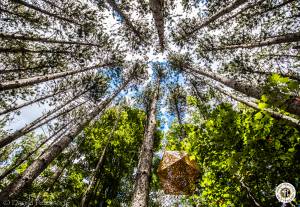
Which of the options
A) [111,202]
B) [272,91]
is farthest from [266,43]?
[111,202]

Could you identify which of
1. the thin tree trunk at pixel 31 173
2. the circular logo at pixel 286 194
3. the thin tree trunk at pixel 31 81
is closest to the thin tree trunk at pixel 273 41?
the circular logo at pixel 286 194

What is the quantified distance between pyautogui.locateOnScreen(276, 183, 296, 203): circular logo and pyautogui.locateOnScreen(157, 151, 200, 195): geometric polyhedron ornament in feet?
14.2

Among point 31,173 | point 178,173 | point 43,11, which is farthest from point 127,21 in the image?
point 31,173

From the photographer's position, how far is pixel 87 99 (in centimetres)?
1523

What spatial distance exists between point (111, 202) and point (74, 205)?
1.88 m

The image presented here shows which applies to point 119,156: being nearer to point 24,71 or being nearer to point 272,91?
point 24,71

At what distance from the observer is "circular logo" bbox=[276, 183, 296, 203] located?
2906 mm

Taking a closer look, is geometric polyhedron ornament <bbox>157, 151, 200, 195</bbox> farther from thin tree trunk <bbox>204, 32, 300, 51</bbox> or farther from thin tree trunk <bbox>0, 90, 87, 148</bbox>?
thin tree trunk <bbox>0, 90, 87, 148</bbox>

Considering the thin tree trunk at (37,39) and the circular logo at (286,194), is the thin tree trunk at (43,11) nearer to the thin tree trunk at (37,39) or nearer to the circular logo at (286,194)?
the thin tree trunk at (37,39)

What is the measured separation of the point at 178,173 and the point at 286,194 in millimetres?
5020

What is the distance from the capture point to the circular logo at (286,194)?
291cm

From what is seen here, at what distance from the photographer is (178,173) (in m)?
7.93

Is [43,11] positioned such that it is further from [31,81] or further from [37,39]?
[31,81]

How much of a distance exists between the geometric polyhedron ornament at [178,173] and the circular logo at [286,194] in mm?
4343
